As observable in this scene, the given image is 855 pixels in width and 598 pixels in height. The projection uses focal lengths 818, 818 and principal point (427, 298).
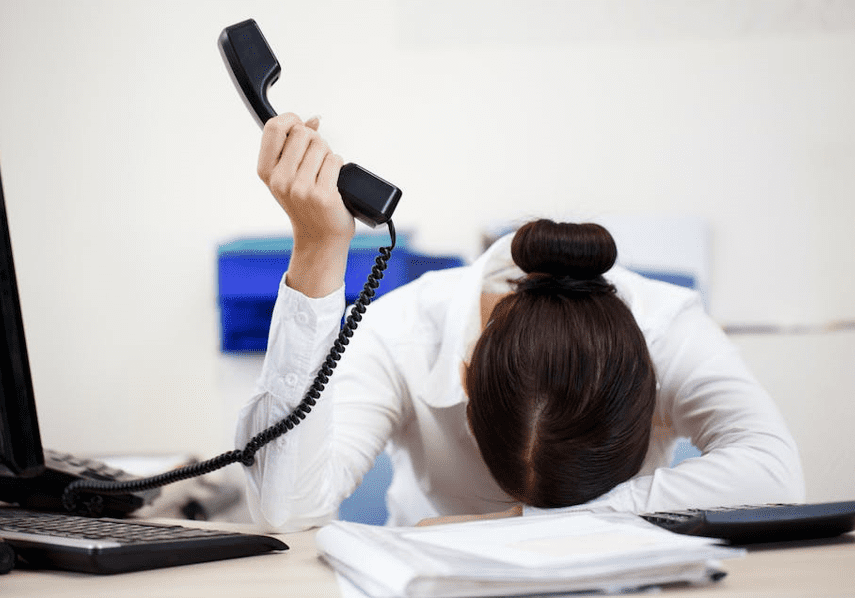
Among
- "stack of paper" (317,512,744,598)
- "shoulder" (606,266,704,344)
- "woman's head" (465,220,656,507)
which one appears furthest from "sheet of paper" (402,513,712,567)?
"shoulder" (606,266,704,344)

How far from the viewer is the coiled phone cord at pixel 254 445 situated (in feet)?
2.88

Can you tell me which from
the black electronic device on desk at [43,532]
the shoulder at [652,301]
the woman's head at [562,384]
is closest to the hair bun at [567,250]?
the woman's head at [562,384]

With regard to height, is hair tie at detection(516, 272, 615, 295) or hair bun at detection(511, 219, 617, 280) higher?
hair bun at detection(511, 219, 617, 280)

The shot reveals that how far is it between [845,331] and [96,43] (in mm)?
2622

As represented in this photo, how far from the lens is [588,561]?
506 millimetres

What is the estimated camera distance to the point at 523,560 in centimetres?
51

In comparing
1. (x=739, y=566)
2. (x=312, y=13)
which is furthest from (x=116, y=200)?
(x=739, y=566)

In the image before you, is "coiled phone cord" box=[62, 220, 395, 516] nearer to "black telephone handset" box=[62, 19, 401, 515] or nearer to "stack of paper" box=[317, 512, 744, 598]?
"black telephone handset" box=[62, 19, 401, 515]

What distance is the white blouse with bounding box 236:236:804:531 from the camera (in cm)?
92

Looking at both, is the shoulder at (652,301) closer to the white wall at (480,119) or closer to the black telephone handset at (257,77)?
the black telephone handset at (257,77)

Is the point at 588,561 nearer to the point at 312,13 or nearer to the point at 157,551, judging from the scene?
the point at 157,551

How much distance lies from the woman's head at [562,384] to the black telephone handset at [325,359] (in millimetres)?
201

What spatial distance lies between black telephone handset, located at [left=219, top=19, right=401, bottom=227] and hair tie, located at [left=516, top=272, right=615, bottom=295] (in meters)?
0.29

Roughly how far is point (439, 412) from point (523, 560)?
75 centimetres
